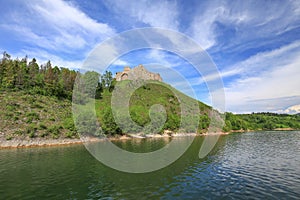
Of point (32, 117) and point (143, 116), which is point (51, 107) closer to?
point (32, 117)

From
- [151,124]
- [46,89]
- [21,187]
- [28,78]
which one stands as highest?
[28,78]

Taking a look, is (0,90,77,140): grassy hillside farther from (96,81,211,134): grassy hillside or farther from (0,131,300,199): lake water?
(0,131,300,199): lake water

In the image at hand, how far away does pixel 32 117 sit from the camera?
89.2m

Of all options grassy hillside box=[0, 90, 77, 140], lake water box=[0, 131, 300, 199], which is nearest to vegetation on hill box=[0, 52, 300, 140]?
grassy hillside box=[0, 90, 77, 140]

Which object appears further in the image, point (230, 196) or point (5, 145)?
point (5, 145)

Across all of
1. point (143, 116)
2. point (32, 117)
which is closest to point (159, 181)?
point (32, 117)

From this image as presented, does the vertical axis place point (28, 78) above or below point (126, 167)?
above

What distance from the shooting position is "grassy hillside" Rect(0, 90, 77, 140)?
79.8 meters

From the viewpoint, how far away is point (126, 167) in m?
41.5

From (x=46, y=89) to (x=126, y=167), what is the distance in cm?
11330

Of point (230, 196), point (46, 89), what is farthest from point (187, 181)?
point (46, 89)

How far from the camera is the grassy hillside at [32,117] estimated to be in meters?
79.8

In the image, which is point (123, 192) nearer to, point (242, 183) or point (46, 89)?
point (242, 183)

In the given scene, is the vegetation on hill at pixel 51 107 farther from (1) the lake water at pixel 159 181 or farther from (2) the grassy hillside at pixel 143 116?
(1) the lake water at pixel 159 181
